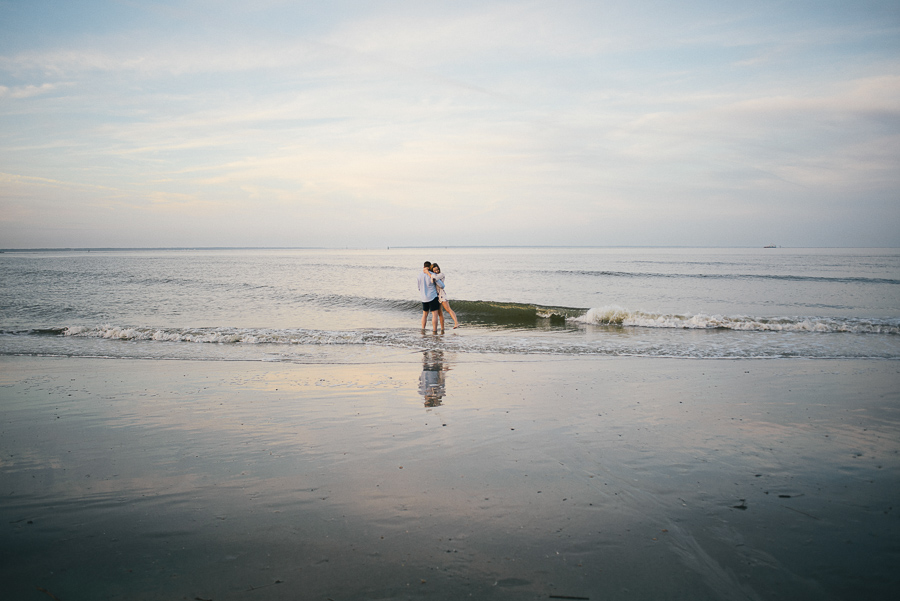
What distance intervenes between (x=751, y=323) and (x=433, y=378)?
11.7 m

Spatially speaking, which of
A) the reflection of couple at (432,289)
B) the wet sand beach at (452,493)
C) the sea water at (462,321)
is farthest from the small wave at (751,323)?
the wet sand beach at (452,493)

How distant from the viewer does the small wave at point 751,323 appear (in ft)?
47.7

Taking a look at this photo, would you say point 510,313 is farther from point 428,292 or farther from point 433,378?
point 433,378

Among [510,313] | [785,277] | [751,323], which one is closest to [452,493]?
[751,323]

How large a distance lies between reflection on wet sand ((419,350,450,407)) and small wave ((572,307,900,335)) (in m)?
8.18

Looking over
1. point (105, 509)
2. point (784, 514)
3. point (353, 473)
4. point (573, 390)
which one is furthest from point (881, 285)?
point (105, 509)

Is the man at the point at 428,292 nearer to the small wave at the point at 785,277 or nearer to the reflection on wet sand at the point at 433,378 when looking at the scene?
the reflection on wet sand at the point at 433,378

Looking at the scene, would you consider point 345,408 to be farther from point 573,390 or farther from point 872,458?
point 872,458

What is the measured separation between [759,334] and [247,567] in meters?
15.0

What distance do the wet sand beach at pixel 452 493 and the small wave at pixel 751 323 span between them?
806 centimetres

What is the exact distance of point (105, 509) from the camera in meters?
3.76

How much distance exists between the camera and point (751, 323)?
15.3m

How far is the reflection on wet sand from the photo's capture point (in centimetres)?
730

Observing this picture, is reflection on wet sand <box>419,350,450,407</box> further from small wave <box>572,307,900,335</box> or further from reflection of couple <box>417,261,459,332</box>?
small wave <box>572,307,900,335</box>
